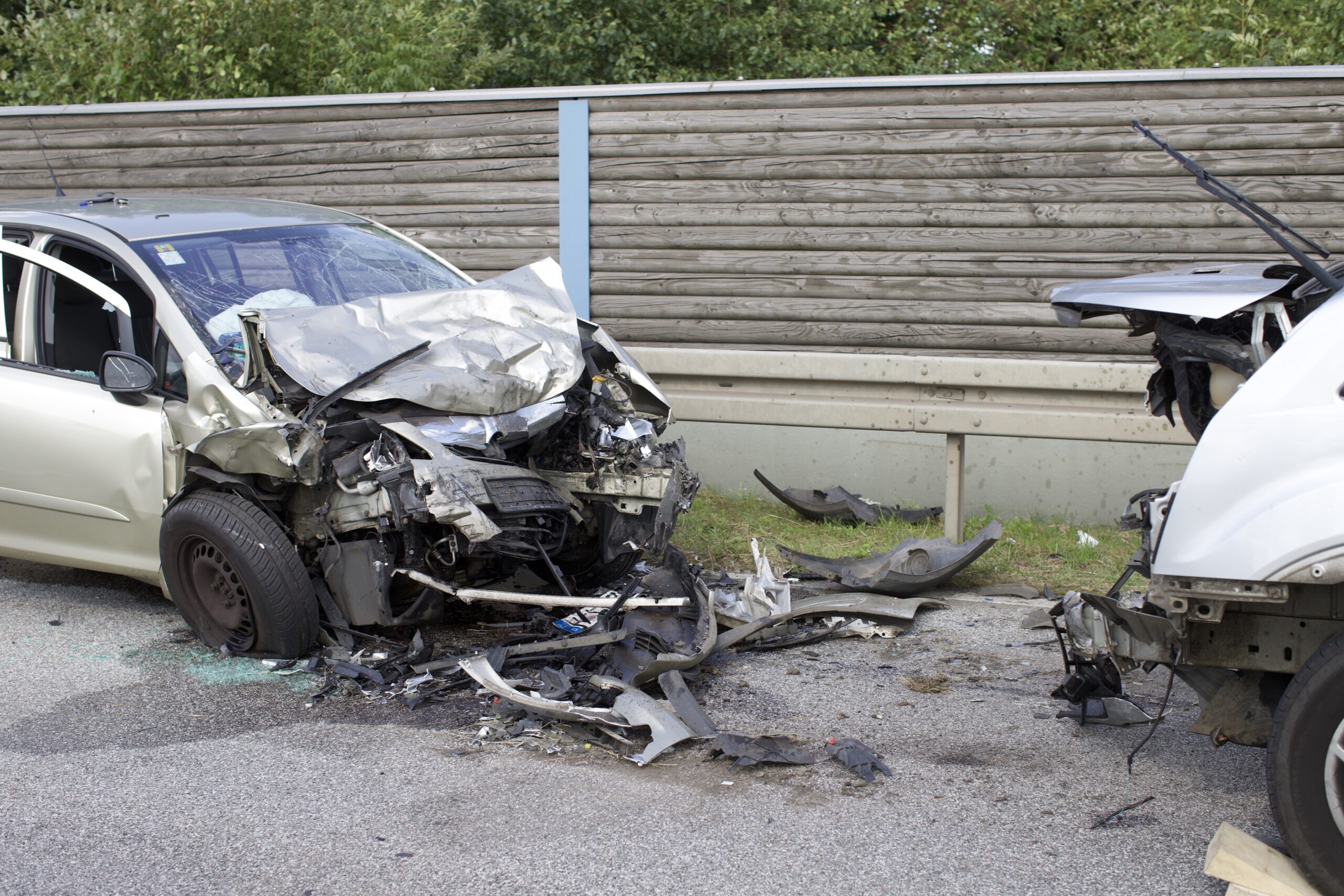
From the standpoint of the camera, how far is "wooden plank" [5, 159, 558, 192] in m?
7.96

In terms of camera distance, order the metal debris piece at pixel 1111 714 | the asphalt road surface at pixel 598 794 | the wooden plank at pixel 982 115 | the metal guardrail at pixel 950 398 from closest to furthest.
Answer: the asphalt road surface at pixel 598 794
the metal debris piece at pixel 1111 714
the metal guardrail at pixel 950 398
the wooden plank at pixel 982 115

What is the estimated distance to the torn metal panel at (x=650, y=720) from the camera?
152 inches

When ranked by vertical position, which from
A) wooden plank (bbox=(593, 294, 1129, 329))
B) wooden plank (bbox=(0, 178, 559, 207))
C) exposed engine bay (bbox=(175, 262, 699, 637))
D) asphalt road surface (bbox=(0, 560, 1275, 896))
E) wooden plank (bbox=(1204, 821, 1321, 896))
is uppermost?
wooden plank (bbox=(0, 178, 559, 207))

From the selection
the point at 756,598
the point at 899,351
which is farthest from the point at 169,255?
the point at 899,351

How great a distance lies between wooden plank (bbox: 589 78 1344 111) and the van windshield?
228cm

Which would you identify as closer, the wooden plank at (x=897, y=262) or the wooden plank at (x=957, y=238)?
the wooden plank at (x=957, y=238)

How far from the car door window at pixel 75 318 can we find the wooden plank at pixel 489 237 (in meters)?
2.79

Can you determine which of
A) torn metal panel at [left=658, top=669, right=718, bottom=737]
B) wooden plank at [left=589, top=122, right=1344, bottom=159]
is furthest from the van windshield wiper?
wooden plank at [left=589, top=122, right=1344, bottom=159]

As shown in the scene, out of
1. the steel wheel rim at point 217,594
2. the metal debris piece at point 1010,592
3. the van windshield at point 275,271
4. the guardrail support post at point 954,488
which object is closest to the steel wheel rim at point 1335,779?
the metal debris piece at point 1010,592

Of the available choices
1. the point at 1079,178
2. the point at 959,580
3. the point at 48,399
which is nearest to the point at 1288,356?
the point at 959,580

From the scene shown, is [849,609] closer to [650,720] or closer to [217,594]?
[650,720]

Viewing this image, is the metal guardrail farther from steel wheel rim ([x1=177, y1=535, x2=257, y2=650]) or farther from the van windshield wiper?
steel wheel rim ([x1=177, y1=535, x2=257, y2=650])

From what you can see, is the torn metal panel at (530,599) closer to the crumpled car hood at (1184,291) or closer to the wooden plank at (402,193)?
the crumpled car hood at (1184,291)

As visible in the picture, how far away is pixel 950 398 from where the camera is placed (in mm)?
6508
